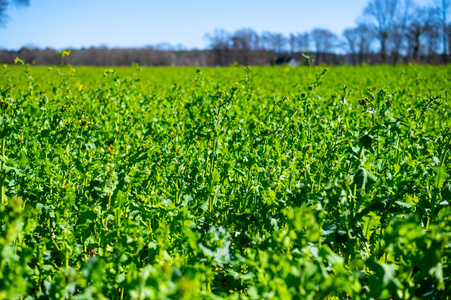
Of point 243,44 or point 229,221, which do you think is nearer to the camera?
point 229,221

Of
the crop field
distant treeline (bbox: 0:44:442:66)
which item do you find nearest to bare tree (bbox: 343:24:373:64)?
distant treeline (bbox: 0:44:442:66)

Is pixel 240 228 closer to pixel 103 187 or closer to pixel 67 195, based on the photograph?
pixel 103 187

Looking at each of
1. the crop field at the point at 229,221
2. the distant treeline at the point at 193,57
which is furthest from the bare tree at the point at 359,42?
the crop field at the point at 229,221

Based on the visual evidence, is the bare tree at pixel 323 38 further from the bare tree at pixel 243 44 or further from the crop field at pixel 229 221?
the crop field at pixel 229 221

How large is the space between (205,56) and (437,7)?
154 ft

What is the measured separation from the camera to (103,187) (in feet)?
7.95

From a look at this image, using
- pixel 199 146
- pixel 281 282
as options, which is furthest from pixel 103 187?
pixel 199 146

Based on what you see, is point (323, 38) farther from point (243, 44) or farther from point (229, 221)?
point (229, 221)

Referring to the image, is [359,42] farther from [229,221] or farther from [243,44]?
[229,221]

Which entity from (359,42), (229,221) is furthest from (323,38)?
(229,221)

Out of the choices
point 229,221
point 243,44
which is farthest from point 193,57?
point 229,221

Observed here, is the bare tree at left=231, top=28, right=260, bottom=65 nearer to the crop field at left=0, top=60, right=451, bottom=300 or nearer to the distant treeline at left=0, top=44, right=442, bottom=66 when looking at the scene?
the distant treeline at left=0, top=44, right=442, bottom=66

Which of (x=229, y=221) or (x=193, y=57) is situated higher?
(x=193, y=57)

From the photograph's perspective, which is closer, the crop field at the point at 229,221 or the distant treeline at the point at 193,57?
the crop field at the point at 229,221
